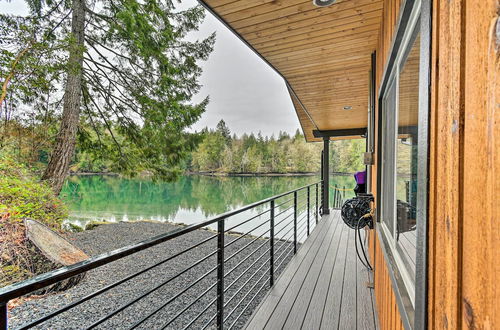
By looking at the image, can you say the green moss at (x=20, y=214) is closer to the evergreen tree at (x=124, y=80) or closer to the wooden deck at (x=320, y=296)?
the evergreen tree at (x=124, y=80)

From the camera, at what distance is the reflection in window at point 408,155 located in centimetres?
82

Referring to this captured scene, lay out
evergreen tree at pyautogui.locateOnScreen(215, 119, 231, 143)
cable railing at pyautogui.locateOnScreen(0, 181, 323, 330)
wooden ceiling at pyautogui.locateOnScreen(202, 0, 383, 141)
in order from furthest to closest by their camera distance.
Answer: evergreen tree at pyautogui.locateOnScreen(215, 119, 231, 143) → wooden ceiling at pyautogui.locateOnScreen(202, 0, 383, 141) → cable railing at pyautogui.locateOnScreen(0, 181, 323, 330)

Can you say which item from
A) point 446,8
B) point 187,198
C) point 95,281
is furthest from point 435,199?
point 187,198

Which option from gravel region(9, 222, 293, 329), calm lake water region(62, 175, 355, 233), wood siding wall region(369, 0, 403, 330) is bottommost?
calm lake water region(62, 175, 355, 233)

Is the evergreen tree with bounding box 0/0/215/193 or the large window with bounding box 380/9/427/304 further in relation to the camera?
the evergreen tree with bounding box 0/0/215/193

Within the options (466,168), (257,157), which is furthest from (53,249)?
(257,157)

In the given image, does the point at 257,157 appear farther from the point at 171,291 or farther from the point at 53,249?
the point at 53,249

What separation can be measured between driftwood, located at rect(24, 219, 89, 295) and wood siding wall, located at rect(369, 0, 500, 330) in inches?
165

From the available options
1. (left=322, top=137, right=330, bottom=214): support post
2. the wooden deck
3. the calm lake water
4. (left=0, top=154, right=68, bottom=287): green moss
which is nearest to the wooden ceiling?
the wooden deck

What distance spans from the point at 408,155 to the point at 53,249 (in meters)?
4.51

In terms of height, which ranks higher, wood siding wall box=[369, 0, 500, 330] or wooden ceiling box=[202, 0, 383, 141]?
wooden ceiling box=[202, 0, 383, 141]

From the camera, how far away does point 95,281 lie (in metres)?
4.00

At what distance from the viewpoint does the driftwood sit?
3.47 metres

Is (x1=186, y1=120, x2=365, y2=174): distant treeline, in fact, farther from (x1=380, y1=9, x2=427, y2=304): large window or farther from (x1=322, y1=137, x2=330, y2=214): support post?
(x1=380, y1=9, x2=427, y2=304): large window
